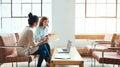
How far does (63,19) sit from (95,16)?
1118 mm

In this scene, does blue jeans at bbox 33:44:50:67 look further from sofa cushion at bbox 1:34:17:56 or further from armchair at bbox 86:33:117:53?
armchair at bbox 86:33:117:53

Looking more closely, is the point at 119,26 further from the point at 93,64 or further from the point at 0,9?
the point at 0,9

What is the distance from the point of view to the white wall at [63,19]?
7.99 metres

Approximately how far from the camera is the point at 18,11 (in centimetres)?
842

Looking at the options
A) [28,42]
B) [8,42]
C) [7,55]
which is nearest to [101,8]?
[28,42]

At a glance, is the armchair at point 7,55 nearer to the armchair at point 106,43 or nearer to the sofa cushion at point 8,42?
the sofa cushion at point 8,42

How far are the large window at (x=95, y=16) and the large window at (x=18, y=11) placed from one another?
3.16ft

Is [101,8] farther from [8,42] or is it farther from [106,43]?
[8,42]

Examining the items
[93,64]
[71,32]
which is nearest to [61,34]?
[71,32]

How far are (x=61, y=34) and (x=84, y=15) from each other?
1.03 meters

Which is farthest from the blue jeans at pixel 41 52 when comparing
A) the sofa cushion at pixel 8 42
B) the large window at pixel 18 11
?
the large window at pixel 18 11

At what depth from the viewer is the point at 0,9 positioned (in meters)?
8.27

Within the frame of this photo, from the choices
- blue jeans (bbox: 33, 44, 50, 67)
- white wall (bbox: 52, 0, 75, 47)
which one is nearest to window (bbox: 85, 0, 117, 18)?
white wall (bbox: 52, 0, 75, 47)

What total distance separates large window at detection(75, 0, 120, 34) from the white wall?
0.39 m
